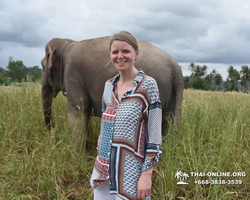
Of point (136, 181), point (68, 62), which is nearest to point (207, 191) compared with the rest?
point (136, 181)

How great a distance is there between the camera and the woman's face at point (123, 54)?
5.41ft

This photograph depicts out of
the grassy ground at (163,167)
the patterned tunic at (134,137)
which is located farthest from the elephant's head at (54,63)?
the patterned tunic at (134,137)

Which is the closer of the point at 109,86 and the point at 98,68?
the point at 109,86

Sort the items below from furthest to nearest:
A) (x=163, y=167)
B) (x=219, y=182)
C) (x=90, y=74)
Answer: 1. (x=90, y=74)
2. (x=163, y=167)
3. (x=219, y=182)

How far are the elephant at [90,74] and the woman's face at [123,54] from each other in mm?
1538

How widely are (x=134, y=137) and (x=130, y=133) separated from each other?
0.04 metres

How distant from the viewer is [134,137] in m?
1.61

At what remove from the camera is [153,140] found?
159cm

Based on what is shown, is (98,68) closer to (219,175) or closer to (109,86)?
(109,86)

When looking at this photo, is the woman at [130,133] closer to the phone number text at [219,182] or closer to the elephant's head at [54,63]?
the phone number text at [219,182]

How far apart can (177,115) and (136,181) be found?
180 centimetres

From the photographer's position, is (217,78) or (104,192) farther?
(217,78)
